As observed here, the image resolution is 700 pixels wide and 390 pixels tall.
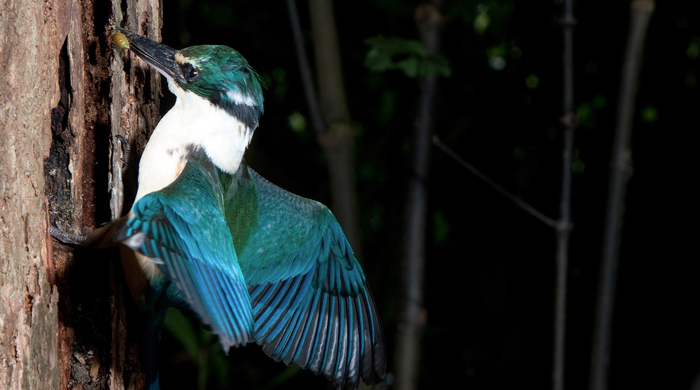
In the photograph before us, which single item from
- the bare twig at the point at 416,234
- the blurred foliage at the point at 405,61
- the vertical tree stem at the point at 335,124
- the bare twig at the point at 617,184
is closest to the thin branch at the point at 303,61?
the vertical tree stem at the point at 335,124

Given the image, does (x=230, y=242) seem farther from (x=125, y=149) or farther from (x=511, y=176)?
(x=511, y=176)

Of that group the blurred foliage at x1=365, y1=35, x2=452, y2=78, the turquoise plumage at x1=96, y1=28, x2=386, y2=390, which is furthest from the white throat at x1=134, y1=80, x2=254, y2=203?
the blurred foliage at x1=365, y1=35, x2=452, y2=78

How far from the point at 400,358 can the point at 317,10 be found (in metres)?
1.11

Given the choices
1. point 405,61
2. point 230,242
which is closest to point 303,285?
point 230,242

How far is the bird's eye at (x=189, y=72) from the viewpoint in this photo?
Result: 51.4 inches

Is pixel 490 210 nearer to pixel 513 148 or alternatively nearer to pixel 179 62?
pixel 513 148

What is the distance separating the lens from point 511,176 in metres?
2.68

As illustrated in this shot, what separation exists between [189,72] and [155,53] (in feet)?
0.30

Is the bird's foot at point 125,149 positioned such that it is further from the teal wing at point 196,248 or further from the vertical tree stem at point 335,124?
the vertical tree stem at point 335,124

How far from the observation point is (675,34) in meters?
2.54

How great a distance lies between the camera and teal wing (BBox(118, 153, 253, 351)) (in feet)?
3.11

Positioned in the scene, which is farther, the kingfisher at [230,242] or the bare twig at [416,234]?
the bare twig at [416,234]

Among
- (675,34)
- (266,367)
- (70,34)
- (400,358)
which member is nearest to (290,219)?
(70,34)

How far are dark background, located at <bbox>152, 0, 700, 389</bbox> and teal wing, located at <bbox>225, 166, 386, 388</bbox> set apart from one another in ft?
3.44
